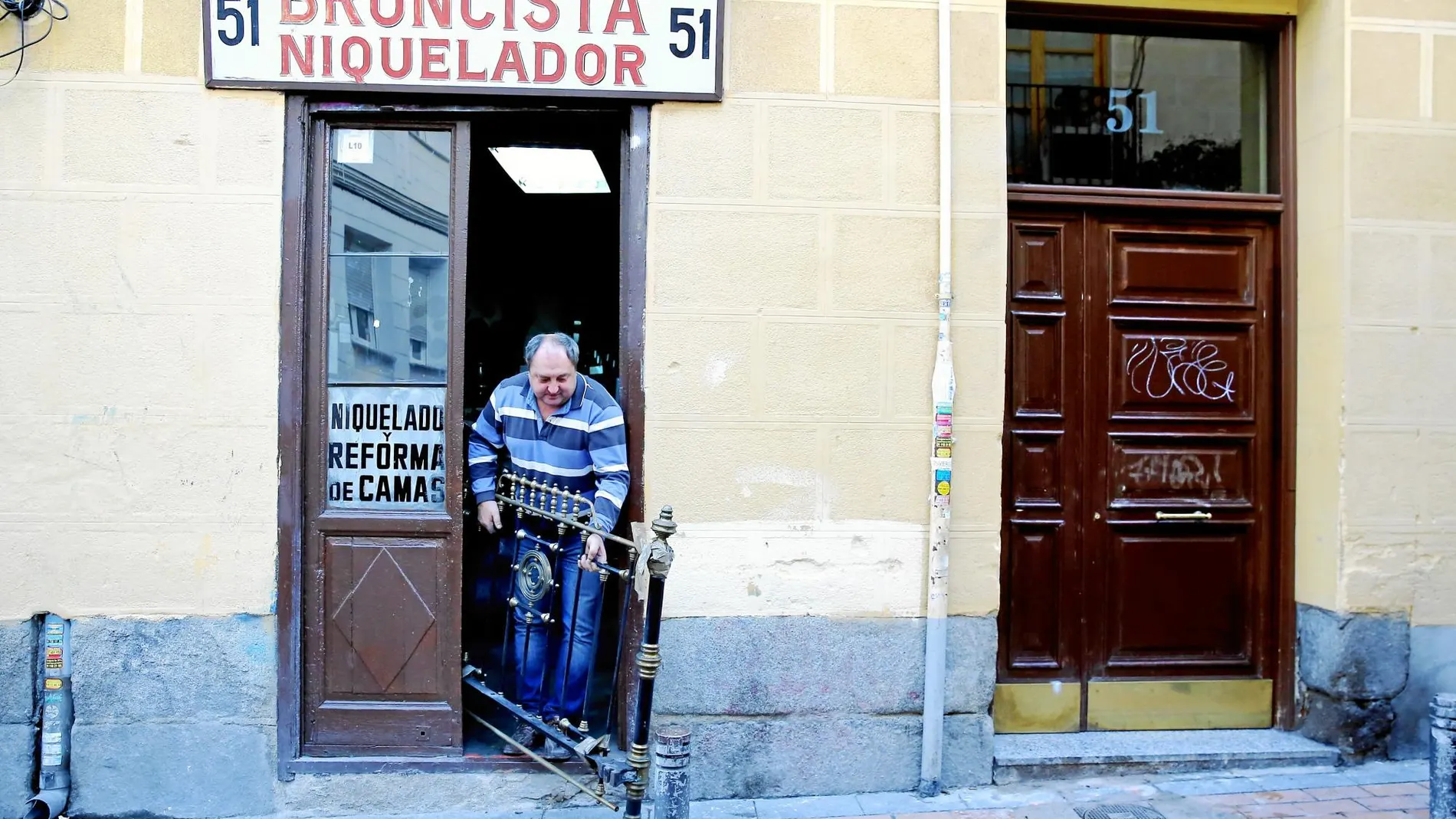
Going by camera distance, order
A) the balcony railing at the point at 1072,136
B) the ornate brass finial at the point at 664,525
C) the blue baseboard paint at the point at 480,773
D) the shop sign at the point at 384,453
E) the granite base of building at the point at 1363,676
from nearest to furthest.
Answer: the ornate brass finial at the point at 664,525, the blue baseboard paint at the point at 480,773, the shop sign at the point at 384,453, the granite base of building at the point at 1363,676, the balcony railing at the point at 1072,136

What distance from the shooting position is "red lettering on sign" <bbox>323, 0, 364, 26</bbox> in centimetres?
410

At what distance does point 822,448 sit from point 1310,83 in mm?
3080

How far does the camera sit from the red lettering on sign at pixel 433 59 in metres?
4.12

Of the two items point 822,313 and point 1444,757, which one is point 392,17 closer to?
point 822,313

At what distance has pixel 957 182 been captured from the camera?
4285mm

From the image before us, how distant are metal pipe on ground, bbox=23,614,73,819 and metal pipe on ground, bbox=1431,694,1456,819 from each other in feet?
17.7

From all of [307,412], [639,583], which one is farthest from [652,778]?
[307,412]

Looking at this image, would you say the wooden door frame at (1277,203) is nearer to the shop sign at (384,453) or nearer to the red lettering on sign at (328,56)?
the shop sign at (384,453)

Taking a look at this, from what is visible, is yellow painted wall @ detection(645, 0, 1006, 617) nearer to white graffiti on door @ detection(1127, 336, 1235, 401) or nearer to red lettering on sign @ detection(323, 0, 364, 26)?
white graffiti on door @ detection(1127, 336, 1235, 401)

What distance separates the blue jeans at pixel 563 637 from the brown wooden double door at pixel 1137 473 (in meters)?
2.03

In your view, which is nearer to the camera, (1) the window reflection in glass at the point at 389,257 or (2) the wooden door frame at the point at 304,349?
(2) the wooden door frame at the point at 304,349

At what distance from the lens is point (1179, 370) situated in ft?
15.6

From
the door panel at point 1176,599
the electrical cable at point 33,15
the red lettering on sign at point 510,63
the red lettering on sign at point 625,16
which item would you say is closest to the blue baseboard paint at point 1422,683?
the door panel at point 1176,599

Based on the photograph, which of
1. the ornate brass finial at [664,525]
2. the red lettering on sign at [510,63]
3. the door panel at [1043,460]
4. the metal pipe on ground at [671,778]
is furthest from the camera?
the door panel at [1043,460]
